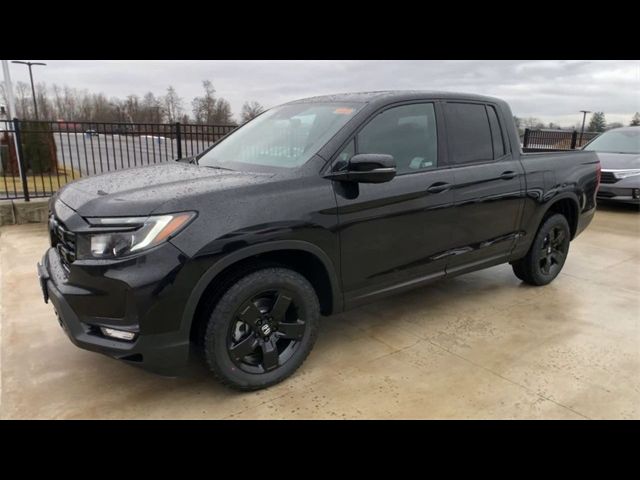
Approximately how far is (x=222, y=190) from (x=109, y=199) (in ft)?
2.00

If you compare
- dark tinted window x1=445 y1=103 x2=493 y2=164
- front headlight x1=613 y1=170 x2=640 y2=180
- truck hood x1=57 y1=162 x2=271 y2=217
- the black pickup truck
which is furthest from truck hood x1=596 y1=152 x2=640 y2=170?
truck hood x1=57 y1=162 x2=271 y2=217

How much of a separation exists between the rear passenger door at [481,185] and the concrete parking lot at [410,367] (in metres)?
0.62

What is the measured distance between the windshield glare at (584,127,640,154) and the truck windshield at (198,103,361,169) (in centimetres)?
906

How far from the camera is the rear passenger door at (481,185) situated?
3.72 m

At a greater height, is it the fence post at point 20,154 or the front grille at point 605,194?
the fence post at point 20,154

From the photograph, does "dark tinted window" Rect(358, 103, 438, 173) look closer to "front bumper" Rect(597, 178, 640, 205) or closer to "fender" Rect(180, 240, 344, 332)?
"fender" Rect(180, 240, 344, 332)

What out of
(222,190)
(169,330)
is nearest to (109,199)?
(222,190)

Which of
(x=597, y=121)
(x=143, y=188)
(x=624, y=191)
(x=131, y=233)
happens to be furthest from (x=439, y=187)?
(x=597, y=121)

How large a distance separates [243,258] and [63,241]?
1.06m

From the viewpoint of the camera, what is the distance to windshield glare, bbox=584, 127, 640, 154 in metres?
9.86

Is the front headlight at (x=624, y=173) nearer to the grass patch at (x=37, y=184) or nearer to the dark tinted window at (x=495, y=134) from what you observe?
the dark tinted window at (x=495, y=134)

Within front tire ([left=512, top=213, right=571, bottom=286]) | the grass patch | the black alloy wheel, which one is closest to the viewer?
the black alloy wheel

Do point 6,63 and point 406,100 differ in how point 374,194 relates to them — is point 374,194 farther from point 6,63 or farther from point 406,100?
point 6,63

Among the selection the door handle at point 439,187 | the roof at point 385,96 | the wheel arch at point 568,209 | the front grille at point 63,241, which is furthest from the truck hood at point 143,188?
the wheel arch at point 568,209
